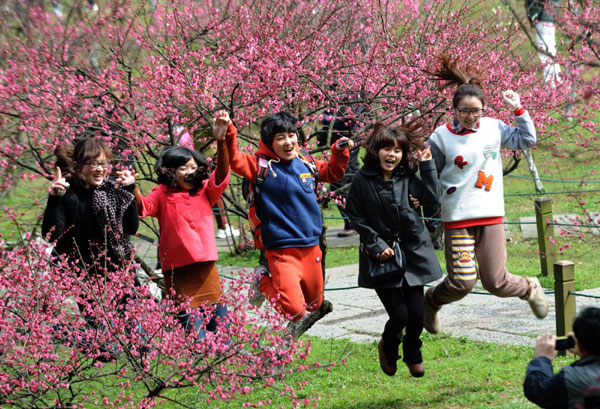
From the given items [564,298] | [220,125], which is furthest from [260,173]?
[564,298]

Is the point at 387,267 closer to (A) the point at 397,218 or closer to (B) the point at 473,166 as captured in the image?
(A) the point at 397,218

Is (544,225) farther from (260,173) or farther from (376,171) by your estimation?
(260,173)

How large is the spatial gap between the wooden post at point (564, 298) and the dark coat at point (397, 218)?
135 cm

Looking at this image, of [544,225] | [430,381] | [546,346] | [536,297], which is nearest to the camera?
[546,346]

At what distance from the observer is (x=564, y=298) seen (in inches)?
226

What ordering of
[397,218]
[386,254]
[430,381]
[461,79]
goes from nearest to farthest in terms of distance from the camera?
[386,254] → [397,218] → [461,79] → [430,381]

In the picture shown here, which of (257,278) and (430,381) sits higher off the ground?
(257,278)

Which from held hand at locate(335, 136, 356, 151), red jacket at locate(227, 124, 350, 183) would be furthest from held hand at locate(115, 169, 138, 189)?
held hand at locate(335, 136, 356, 151)

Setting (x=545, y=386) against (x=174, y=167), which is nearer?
(x=545, y=386)

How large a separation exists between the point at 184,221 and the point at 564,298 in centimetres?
282

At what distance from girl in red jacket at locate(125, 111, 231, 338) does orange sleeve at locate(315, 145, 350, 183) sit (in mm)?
675

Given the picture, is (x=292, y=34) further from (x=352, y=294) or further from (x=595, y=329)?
(x=595, y=329)

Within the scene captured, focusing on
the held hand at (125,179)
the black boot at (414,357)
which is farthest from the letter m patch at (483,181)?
the held hand at (125,179)

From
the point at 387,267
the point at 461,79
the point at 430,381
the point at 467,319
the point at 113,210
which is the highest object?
the point at 461,79
